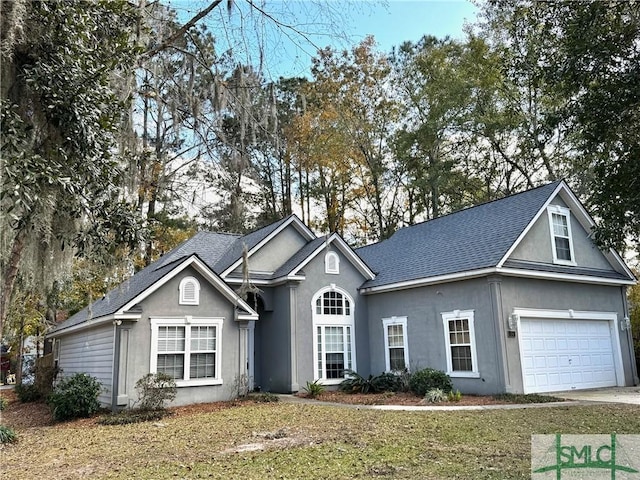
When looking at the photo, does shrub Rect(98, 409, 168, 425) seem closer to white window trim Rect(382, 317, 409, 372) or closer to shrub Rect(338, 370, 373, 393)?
shrub Rect(338, 370, 373, 393)

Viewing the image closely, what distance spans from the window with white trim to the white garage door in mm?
5281

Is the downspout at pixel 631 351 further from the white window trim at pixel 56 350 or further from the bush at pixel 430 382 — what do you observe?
the white window trim at pixel 56 350

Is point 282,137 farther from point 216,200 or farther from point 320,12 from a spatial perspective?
point 320,12

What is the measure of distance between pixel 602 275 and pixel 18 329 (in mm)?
21342

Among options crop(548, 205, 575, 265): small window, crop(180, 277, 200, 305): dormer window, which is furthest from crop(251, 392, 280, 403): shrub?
crop(548, 205, 575, 265): small window

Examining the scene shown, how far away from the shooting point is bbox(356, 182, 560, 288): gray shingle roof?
13756 mm

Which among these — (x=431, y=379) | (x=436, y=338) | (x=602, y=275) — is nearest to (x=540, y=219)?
(x=602, y=275)

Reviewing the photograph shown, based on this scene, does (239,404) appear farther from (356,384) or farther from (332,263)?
(332,263)

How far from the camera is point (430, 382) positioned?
1294cm

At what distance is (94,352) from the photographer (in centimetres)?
1383

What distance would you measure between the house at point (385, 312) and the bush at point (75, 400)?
0.46 metres

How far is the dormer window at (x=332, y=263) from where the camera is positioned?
16.2 meters

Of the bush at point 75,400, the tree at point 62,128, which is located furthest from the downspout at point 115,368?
Answer: the tree at point 62,128

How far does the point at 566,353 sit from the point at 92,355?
1300 centimetres
